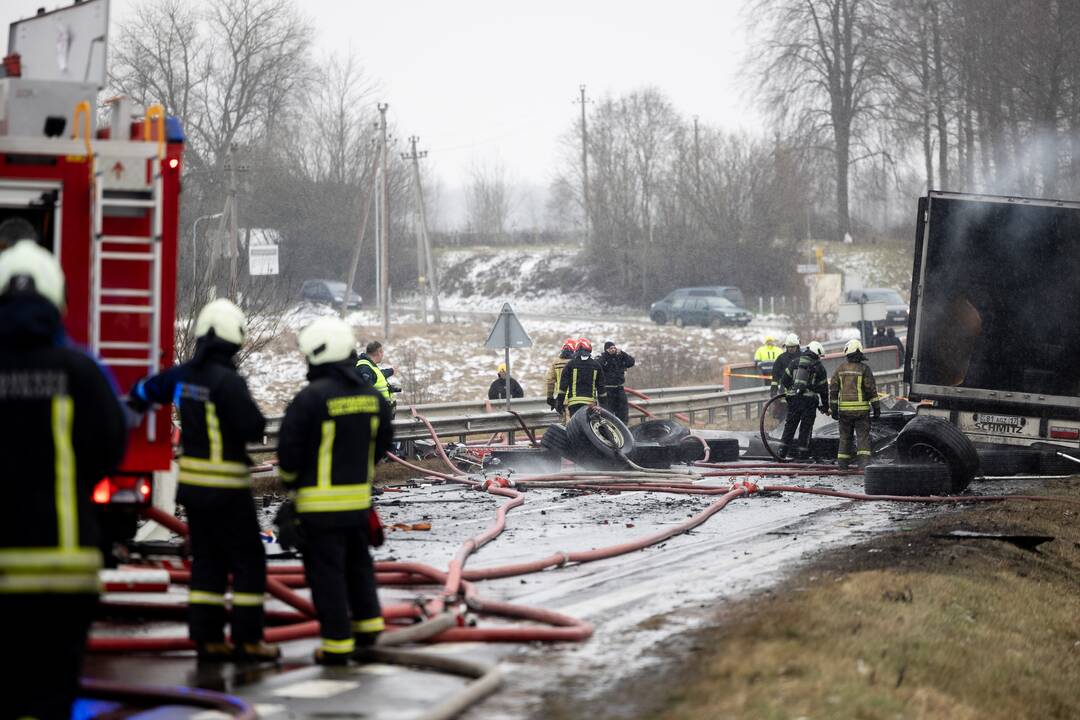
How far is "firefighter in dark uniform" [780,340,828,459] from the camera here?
18.9 metres

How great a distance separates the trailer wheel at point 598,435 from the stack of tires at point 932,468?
3.50 metres

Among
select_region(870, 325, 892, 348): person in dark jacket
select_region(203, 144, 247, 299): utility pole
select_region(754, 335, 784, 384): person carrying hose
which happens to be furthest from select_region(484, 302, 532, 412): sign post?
select_region(870, 325, 892, 348): person in dark jacket

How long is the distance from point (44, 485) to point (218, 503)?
2244mm

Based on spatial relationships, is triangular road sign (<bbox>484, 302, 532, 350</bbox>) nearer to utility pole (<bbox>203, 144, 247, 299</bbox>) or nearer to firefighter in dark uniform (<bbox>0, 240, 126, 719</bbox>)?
utility pole (<bbox>203, 144, 247, 299</bbox>)

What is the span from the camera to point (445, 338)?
1858 inches

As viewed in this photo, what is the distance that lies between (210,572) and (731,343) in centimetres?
4206

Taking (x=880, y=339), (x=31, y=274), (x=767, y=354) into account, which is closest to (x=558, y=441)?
(x=767, y=354)

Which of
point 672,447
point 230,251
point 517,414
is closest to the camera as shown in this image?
point 672,447

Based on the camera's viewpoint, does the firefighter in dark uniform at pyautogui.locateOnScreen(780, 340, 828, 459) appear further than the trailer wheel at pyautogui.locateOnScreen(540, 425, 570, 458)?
Yes

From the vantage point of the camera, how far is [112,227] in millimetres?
7266

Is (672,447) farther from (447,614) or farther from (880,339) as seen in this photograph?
(880,339)

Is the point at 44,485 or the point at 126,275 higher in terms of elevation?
the point at 126,275

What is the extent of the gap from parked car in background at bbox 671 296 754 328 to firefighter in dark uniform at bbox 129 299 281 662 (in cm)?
4729

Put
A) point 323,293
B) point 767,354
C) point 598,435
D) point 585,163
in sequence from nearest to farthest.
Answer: point 598,435 < point 767,354 < point 323,293 < point 585,163
